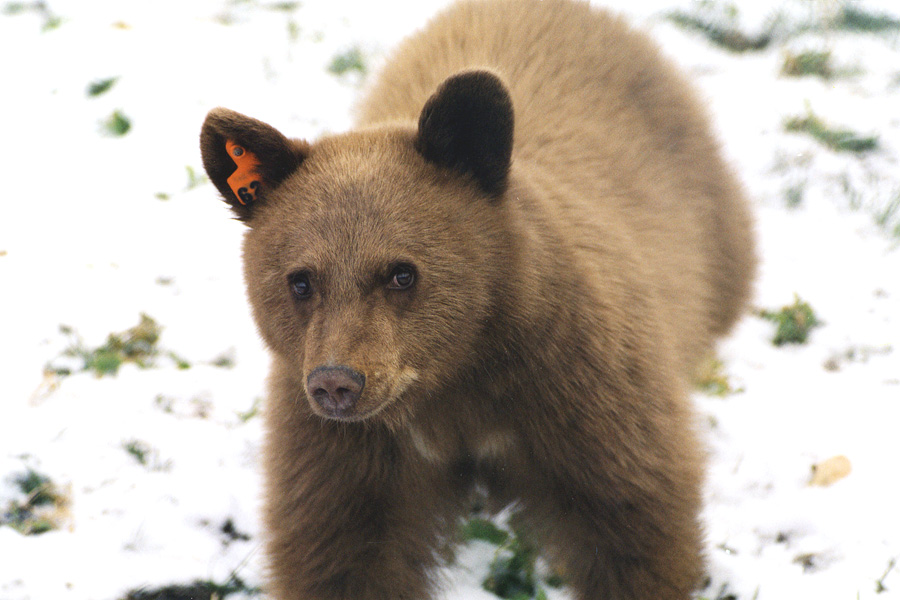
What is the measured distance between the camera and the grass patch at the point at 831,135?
591cm

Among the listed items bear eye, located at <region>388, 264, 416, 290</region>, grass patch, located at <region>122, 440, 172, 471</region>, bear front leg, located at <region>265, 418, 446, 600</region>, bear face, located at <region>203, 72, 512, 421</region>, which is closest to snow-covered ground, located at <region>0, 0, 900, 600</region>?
grass patch, located at <region>122, 440, 172, 471</region>

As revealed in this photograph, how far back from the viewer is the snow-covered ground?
3.53 meters

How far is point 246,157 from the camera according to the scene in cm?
293

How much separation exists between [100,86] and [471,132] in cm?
431

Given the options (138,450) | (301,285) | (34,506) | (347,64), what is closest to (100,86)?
(347,64)

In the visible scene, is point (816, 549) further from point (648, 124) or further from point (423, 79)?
point (423, 79)

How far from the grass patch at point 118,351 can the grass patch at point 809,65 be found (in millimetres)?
4535

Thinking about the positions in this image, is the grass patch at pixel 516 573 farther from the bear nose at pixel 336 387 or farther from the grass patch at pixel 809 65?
the grass patch at pixel 809 65

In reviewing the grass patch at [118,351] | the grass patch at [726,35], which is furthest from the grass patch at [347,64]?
the grass patch at [118,351]

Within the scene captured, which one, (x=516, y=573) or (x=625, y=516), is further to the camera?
(x=516, y=573)

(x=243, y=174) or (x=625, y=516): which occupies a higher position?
(x=243, y=174)

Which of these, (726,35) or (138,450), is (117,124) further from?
(726,35)

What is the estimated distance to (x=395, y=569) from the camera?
3.18 metres

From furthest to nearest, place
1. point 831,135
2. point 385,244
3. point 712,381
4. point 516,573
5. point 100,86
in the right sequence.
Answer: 1. point 100,86
2. point 831,135
3. point 712,381
4. point 516,573
5. point 385,244
